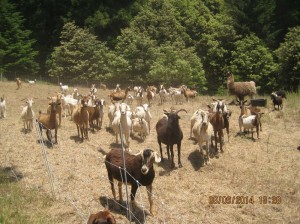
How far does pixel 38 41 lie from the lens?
43594mm

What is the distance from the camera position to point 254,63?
3478 centimetres

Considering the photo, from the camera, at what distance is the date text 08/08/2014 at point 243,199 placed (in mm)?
10289

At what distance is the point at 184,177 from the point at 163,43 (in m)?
29.4

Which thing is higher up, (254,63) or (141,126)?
(254,63)

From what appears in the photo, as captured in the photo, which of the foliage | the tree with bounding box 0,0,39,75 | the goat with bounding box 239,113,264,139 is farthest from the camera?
the tree with bounding box 0,0,39,75

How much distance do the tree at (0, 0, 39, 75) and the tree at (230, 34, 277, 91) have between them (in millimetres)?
21692

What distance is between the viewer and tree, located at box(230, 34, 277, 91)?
34500mm

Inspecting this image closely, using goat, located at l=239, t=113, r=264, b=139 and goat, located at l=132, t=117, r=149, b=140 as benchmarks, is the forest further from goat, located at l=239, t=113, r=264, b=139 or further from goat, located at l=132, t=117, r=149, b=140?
goat, located at l=132, t=117, r=149, b=140

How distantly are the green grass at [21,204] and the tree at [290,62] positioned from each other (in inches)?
1025

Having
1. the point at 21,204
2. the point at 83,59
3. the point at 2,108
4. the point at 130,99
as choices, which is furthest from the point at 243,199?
the point at 83,59

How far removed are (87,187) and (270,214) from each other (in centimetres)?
514

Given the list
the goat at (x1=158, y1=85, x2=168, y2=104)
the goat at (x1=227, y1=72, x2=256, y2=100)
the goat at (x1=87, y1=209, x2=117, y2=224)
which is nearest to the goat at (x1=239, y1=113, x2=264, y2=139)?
the goat at (x1=227, y1=72, x2=256, y2=100)

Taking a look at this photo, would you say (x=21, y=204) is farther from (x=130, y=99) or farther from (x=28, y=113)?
(x=130, y=99)

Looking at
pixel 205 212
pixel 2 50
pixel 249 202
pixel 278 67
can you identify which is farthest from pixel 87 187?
pixel 2 50
